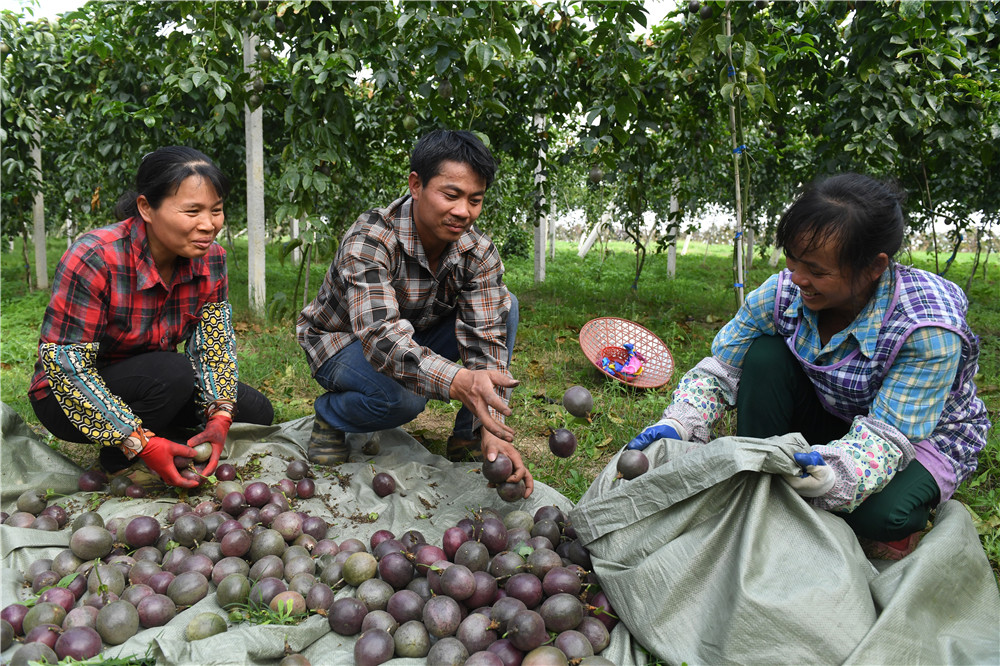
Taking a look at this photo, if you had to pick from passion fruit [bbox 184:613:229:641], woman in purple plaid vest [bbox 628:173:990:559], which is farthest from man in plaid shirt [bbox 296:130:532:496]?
passion fruit [bbox 184:613:229:641]

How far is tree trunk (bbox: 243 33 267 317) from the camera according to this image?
595 centimetres

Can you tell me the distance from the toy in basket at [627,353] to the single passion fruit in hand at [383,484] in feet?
5.98

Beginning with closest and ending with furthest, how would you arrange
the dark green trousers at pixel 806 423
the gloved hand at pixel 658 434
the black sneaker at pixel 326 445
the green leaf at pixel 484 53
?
the dark green trousers at pixel 806 423 < the gloved hand at pixel 658 434 < the black sneaker at pixel 326 445 < the green leaf at pixel 484 53

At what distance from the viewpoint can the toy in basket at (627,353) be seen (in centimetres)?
409

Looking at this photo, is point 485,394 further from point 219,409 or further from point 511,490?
point 219,409

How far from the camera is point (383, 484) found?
259cm

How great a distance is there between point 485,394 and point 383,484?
0.76 m

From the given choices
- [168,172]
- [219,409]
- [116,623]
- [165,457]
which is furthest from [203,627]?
[168,172]

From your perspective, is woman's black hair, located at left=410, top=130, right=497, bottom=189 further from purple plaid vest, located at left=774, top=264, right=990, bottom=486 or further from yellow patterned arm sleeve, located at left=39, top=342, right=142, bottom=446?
yellow patterned arm sleeve, located at left=39, top=342, right=142, bottom=446

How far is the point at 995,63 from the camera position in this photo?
15.8ft

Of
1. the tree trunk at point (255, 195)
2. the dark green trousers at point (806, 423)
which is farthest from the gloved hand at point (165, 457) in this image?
the tree trunk at point (255, 195)

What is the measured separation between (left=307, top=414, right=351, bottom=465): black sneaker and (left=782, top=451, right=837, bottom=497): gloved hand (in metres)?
1.92

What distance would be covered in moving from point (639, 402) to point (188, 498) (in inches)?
Answer: 91.6

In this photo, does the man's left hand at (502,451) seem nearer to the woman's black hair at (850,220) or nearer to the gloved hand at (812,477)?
the gloved hand at (812,477)
